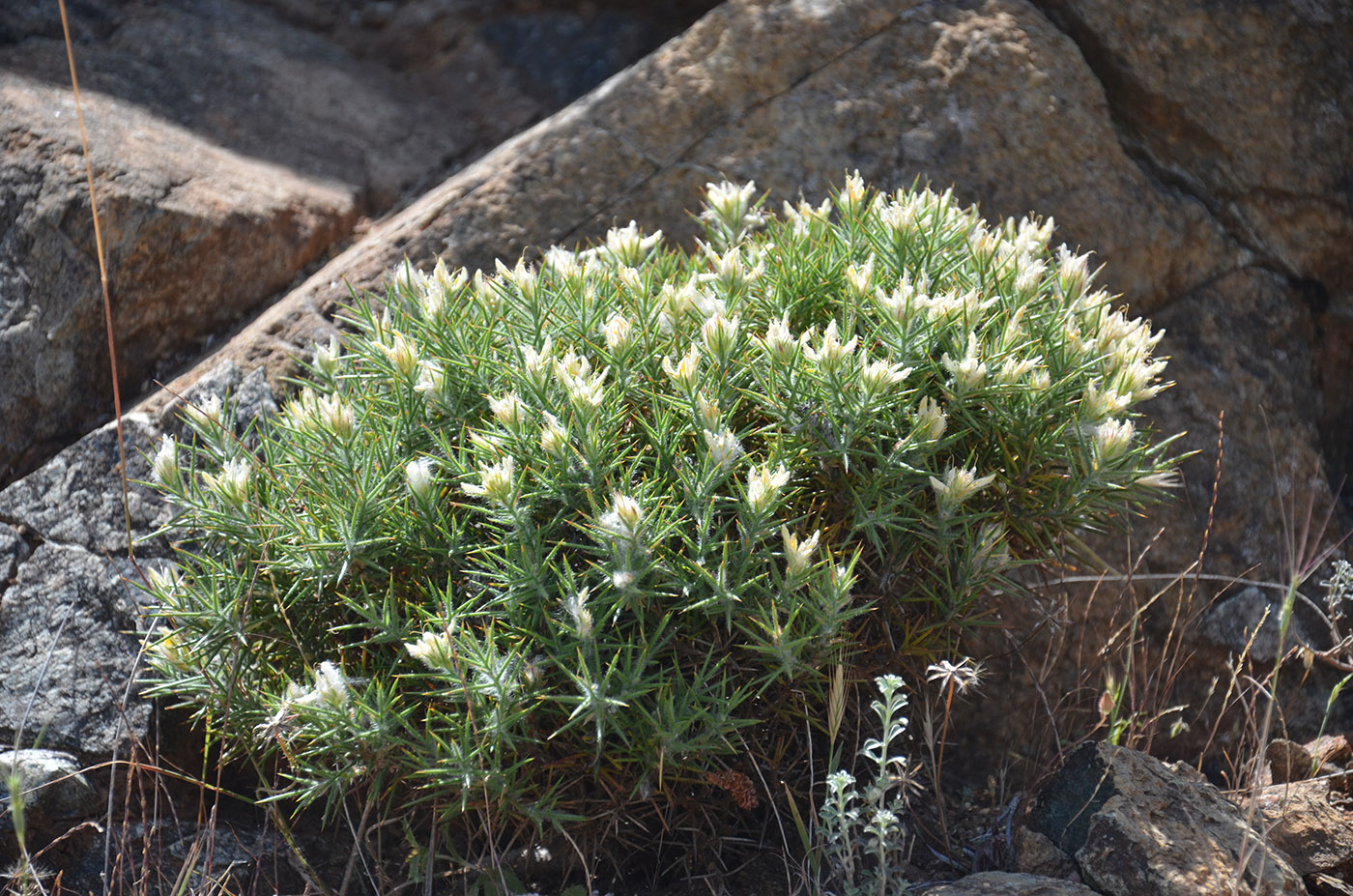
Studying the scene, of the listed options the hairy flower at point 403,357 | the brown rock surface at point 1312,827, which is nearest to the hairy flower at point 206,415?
the hairy flower at point 403,357

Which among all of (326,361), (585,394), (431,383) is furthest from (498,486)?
(326,361)

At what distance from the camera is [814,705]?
2410mm

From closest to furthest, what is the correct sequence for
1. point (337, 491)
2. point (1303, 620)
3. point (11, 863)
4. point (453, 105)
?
point (337, 491) < point (11, 863) < point (1303, 620) < point (453, 105)

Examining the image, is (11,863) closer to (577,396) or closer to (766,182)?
(577,396)

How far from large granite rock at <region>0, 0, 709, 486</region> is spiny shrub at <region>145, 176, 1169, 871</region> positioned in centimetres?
121

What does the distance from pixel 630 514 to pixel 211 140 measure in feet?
9.81

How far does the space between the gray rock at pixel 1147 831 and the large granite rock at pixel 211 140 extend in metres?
3.04

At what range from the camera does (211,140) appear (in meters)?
4.03

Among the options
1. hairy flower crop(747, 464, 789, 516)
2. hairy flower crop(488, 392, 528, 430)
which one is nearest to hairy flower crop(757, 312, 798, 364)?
hairy flower crop(747, 464, 789, 516)

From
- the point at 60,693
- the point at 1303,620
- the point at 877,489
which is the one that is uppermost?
the point at 877,489

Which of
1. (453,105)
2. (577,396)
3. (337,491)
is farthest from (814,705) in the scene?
(453,105)

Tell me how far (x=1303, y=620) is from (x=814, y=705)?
7.05 ft

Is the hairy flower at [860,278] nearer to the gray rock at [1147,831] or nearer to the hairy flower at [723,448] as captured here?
the hairy flower at [723,448]

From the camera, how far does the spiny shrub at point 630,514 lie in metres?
2.07
